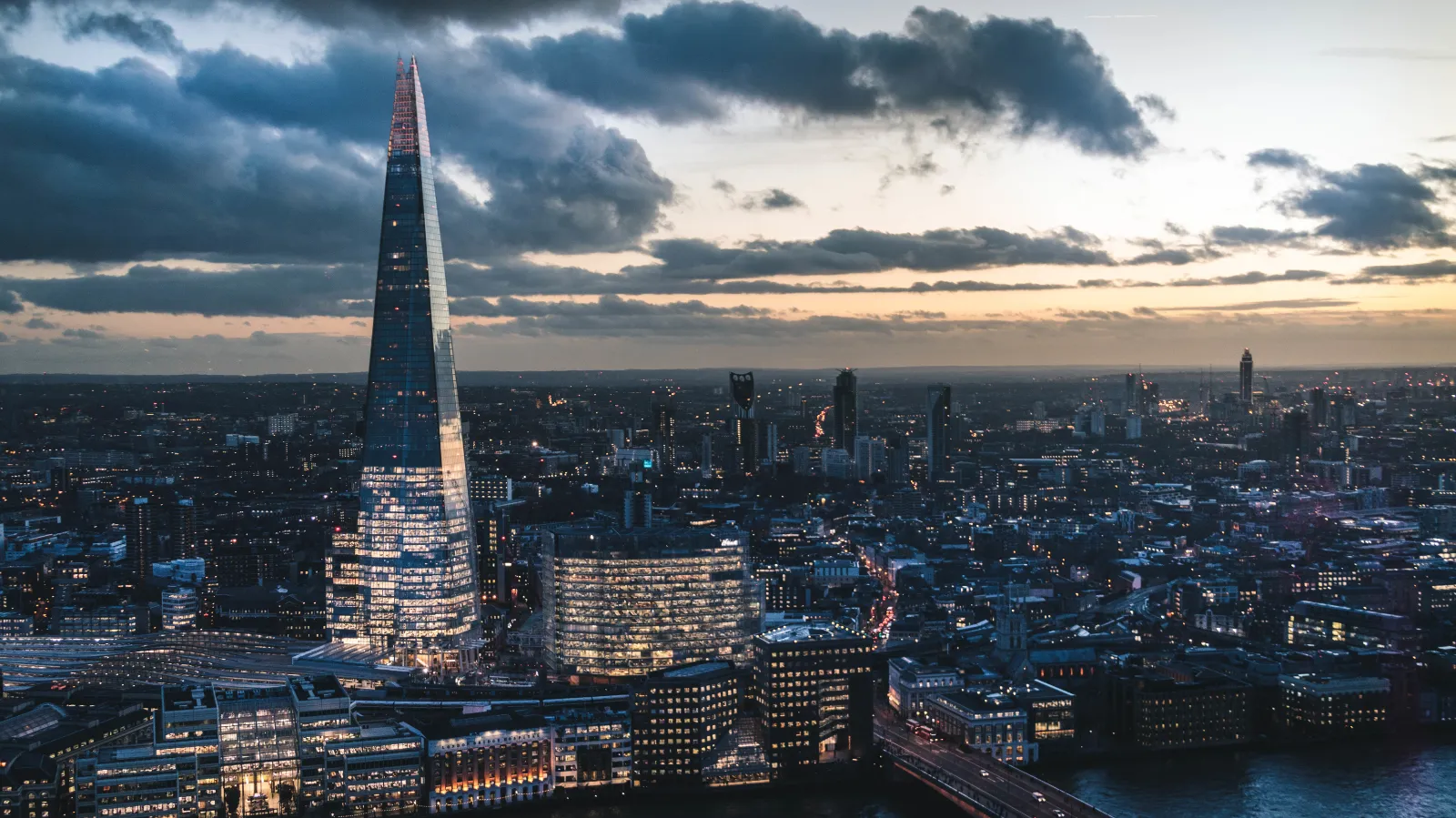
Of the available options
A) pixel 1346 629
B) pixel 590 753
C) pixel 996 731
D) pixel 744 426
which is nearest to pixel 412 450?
pixel 590 753

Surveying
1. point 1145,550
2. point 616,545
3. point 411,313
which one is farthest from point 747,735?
point 1145,550

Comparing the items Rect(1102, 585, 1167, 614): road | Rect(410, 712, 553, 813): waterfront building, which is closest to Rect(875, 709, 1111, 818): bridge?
Rect(410, 712, 553, 813): waterfront building

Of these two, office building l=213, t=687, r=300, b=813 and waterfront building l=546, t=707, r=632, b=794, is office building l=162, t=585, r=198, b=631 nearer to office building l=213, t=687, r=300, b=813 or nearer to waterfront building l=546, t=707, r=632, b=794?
office building l=213, t=687, r=300, b=813

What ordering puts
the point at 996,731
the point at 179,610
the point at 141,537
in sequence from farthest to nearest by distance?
the point at 141,537
the point at 179,610
the point at 996,731

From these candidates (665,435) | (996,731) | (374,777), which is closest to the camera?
(374,777)

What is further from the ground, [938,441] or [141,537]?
[938,441]

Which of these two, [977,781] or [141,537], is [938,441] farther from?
[977,781]

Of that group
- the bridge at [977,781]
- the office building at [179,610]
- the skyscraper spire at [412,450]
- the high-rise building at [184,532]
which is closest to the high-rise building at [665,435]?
the high-rise building at [184,532]
